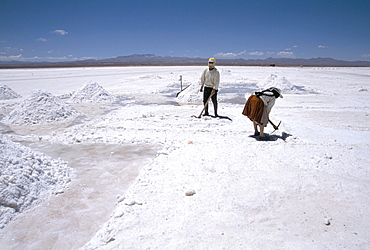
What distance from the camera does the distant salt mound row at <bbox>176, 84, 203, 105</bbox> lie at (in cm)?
906

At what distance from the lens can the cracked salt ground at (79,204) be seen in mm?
2197

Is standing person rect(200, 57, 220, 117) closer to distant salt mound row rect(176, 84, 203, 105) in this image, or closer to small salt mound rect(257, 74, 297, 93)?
distant salt mound row rect(176, 84, 203, 105)

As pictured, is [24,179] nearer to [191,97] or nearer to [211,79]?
[211,79]

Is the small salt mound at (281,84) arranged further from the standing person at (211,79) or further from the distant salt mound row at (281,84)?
the standing person at (211,79)

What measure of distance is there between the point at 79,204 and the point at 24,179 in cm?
66

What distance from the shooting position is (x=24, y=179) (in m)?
2.75

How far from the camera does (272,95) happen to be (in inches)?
171

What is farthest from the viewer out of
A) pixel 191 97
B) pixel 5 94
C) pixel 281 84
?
pixel 281 84

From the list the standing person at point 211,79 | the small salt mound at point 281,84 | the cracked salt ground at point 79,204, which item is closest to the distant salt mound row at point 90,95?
the standing person at point 211,79

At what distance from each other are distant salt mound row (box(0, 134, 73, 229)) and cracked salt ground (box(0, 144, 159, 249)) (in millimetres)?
100

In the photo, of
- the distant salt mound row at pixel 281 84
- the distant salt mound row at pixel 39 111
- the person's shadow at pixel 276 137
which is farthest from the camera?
the distant salt mound row at pixel 281 84

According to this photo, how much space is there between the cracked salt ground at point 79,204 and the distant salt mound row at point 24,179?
100mm

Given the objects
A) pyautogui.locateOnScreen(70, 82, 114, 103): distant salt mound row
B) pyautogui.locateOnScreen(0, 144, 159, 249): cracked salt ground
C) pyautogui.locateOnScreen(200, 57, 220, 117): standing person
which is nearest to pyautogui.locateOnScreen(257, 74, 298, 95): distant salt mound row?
pyautogui.locateOnScreen(200, 57, 220, 117): standing person

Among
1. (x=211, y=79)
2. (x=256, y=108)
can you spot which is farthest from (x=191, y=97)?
(x=256, y=108)
